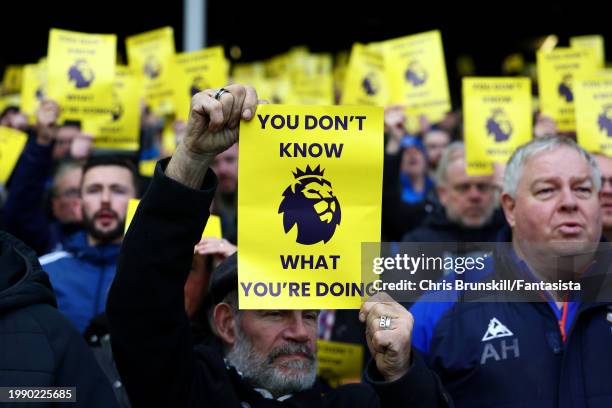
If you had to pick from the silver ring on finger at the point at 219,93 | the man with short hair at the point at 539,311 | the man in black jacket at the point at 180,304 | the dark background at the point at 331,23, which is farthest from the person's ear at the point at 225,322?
the dark background at the point at 331,23

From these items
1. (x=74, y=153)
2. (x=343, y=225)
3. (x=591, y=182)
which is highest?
(x=74, y=153)

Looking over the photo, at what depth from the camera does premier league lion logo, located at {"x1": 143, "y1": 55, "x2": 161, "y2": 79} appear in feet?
20.5

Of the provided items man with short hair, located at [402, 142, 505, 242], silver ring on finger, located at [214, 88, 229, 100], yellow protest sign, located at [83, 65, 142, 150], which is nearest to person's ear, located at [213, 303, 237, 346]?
silver ring on finger, located at [214, 88, 229, 100]

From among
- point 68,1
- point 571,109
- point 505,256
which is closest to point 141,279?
point 505,256

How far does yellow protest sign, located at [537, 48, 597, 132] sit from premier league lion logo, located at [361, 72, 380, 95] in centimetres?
108

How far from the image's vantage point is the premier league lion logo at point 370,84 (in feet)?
19.1

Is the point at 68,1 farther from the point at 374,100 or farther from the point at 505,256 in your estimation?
the point at 505,256

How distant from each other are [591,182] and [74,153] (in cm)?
364

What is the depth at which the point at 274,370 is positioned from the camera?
8.75 feet

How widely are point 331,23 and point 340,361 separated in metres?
12.9

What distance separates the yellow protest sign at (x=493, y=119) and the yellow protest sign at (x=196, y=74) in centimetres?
162

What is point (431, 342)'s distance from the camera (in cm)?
288

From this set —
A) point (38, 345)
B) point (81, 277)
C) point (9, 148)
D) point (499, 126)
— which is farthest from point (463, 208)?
point (38, 345)

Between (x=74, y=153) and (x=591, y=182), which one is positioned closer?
(x=591, y=182)
